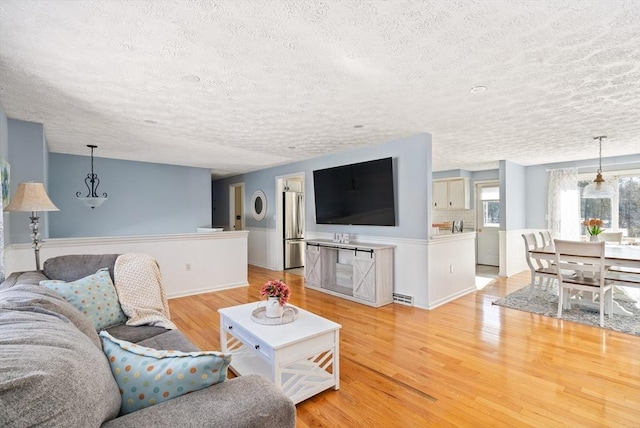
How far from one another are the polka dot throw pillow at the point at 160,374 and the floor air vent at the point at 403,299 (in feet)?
11.9

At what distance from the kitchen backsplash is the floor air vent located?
13.4ft

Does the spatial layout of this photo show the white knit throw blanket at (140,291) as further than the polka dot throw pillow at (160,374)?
Yes

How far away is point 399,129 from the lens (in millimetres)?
3906

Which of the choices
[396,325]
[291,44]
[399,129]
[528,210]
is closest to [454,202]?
[528,210]

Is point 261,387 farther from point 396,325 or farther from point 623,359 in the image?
point 623,359

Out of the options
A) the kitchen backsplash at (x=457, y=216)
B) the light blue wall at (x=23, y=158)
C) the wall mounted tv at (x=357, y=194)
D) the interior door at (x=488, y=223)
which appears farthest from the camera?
the kitchen backsplash at (x=457, y=216)

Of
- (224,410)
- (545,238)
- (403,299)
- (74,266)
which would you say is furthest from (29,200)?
(545,238)

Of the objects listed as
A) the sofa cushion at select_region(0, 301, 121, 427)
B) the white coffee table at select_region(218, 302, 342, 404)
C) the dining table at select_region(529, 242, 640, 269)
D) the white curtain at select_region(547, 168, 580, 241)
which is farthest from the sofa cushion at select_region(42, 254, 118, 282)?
the white curtain at select_region(547, 168, 580, 241)

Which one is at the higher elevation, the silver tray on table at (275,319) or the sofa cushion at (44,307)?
the sofa cushion at (44,307)

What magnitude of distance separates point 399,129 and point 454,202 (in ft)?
14.4

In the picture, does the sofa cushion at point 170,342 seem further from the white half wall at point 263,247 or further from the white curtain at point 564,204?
the white curtain at point 564,204

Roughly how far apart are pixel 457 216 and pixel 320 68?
6586mm

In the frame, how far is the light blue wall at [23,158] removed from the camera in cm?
339

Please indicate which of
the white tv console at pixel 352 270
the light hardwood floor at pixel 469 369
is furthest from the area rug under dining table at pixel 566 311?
the white tv console at pixel 352 270
